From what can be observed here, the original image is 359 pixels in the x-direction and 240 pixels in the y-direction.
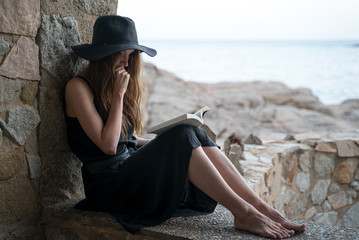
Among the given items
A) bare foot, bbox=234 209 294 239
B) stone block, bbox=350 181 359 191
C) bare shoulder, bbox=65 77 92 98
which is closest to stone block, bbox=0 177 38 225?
bare shoulder, bbox=65 77 92 98

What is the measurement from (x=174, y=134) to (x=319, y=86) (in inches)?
783

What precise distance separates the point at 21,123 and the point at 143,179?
25.2 inches

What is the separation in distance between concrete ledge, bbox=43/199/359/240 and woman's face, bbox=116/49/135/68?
2.54ft

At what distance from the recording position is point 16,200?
1943mm

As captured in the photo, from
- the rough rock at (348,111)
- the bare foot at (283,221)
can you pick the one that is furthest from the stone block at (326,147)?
the rough rock at (348,111)

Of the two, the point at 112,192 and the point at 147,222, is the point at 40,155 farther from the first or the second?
the point at 147,222

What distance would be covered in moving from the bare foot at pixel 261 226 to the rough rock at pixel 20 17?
1313mm

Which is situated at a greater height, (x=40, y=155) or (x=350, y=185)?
(x=40, y=155)

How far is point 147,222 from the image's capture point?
1902mm

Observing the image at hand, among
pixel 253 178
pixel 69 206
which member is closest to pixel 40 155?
pixel 69 206

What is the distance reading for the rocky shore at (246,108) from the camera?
7.80 metres

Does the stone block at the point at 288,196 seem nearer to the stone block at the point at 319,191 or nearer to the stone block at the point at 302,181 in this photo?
the stone block at the point at 302,181

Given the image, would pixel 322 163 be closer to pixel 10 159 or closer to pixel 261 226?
pixel 261 226

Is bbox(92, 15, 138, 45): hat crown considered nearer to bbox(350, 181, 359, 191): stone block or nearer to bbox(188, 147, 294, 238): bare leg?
bbox(188, 147, 294, 238): bare leg
